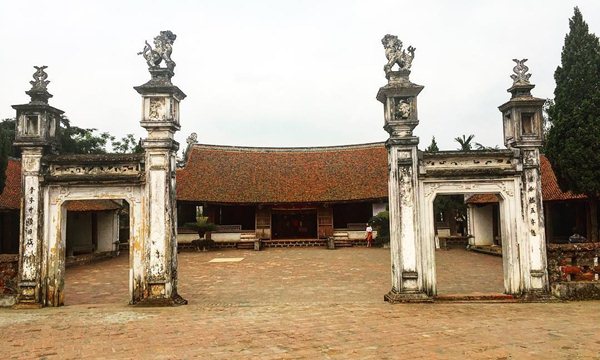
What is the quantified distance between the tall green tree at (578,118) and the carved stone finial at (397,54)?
8.86m

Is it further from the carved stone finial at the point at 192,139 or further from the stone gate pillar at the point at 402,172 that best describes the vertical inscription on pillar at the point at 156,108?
the carved stone finial at the point at 192,139

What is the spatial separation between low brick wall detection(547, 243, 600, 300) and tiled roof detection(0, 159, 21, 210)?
1900cm

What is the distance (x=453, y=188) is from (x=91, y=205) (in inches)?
736

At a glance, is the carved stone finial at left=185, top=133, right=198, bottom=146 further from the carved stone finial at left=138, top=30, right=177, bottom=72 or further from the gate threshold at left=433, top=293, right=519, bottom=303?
the gate threshold at left=433, top=293, right=519, bottom=303

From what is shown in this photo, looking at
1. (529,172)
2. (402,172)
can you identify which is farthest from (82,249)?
(529,172)

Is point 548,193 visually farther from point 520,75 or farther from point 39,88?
point 39,88

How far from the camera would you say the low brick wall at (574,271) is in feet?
30.9

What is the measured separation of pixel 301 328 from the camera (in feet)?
24.0

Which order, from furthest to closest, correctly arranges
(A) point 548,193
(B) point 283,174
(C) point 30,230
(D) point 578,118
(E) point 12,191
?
(B) point 283,174, (A) point 548,193, (E) point 12,191, (D) point 578,118, (C) point 30,230

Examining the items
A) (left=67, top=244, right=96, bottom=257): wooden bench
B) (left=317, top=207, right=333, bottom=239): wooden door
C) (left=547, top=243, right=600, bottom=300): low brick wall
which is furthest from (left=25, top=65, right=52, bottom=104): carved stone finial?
(left=317, top=207, right=333, bottom=239): wooden door

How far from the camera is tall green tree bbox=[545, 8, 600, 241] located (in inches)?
600

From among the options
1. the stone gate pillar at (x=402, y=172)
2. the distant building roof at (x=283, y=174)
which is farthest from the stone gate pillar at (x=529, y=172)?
the distant building roof at (x=283, y=174)

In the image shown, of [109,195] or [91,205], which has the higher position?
[91,205]

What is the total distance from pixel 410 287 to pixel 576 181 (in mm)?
9817
